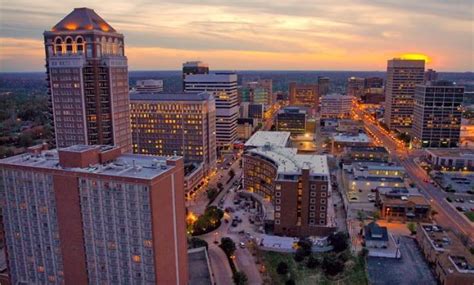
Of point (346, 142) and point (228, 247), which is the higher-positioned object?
point (346, 142)

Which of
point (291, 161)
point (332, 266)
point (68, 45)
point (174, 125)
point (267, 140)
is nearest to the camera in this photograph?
point (332, 266)

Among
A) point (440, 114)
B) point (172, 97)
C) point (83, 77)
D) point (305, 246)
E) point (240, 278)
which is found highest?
point (83, 77)

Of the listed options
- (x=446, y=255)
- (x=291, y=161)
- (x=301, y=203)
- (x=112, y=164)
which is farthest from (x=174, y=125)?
(x=446, y=255)

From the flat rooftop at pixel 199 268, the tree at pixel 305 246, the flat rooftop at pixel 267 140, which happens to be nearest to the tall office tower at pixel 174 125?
the flat rooftop at pixel 267 140

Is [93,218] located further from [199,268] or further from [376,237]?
[376,237]

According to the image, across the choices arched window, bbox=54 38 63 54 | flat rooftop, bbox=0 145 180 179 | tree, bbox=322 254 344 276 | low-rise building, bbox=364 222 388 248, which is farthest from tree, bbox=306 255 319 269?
arched window, bbox=54 38 63 54

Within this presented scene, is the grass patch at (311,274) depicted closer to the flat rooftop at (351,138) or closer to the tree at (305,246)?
the tree at (305,246)

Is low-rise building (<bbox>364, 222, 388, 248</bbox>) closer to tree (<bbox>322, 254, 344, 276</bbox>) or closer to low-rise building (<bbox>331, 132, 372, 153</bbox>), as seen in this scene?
tree (<bbox>322, 254, 344, 276</bbox>)
